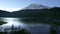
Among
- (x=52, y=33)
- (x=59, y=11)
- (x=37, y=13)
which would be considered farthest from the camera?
(x=37, y=13)

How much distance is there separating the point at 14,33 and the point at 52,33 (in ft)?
11.5

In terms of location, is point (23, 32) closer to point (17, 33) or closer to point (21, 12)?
point (17, 33)

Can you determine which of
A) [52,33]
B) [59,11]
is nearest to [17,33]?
[52,33]

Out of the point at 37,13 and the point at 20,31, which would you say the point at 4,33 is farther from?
the point at 37,13

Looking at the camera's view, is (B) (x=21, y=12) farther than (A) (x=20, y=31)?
Yes

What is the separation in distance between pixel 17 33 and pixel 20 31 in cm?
55

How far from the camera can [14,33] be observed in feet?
51.4

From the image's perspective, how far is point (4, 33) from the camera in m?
16.4

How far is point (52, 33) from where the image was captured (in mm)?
15164

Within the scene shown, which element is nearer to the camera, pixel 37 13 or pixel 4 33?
pixel 4 33

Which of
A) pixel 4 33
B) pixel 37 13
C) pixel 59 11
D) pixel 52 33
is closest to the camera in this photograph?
pixel 52 33

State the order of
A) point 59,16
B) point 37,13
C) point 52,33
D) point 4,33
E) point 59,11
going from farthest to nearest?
point 37,13, point 59,11, point 59,16, point 4,33, point 52,33

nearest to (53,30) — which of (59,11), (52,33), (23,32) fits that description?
(52,33)

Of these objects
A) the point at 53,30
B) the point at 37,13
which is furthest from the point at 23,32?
the point at 37,13
